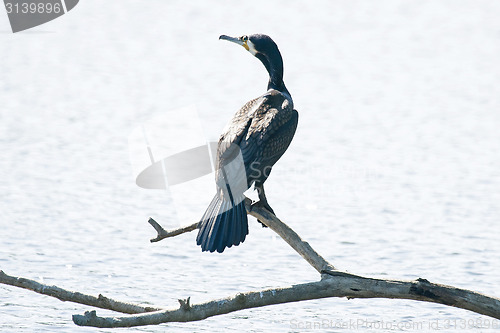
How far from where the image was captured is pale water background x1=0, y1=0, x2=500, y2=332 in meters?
6.62

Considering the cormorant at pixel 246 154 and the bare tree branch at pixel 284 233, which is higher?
the cormorant at pixel 246 154

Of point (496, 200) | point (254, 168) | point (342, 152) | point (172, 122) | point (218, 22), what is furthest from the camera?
point (218, 22)

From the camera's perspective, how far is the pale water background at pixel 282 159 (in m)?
6.62

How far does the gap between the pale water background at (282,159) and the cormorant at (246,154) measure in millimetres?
1146

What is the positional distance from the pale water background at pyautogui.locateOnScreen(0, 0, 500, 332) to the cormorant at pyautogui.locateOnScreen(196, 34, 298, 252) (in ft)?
3.76

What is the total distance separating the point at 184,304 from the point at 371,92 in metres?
8.09

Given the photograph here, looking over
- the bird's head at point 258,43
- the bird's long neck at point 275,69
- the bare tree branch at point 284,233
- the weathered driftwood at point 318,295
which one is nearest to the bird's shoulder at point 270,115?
the bird's long neck at point 275,69

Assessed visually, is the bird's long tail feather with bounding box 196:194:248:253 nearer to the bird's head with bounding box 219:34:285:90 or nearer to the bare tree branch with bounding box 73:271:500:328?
the bare tree branch with bounding box 73:271:500:328

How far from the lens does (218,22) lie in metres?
14.6

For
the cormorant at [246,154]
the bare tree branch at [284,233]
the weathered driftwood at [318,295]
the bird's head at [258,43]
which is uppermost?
the bird's head at [258,43]

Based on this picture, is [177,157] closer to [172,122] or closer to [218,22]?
[172,122]

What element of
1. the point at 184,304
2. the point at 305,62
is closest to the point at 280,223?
the point at 184,304

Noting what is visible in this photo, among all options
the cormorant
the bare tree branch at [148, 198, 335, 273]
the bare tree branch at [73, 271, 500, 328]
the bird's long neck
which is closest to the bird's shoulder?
the cormorant

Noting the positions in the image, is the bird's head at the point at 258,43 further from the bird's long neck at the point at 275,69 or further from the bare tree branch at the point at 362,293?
the bare tree branch at the point at 362,293
